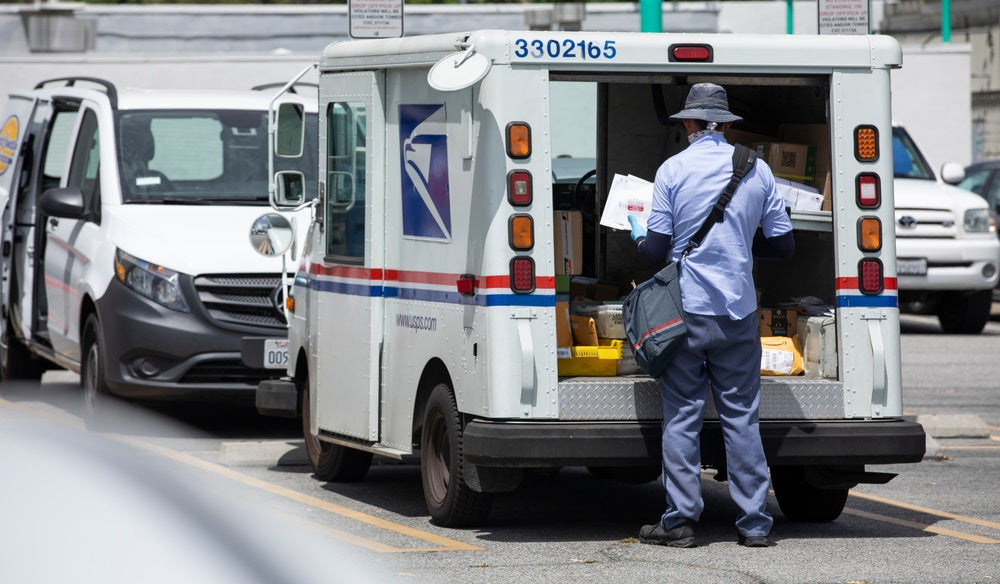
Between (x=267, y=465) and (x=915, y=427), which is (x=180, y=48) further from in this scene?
(x=915, y=427)

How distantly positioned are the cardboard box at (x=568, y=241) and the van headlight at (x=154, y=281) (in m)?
3.45

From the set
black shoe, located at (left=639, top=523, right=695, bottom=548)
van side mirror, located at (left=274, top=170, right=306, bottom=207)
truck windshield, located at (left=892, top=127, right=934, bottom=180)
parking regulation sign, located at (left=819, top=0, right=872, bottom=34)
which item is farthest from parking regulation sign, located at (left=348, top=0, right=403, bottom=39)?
truck windshield, located at (left=892, top=127, right=934, bottom=180)

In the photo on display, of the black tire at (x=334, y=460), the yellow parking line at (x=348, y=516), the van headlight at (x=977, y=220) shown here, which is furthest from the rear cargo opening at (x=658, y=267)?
the van headlight at (x=977, y=220)

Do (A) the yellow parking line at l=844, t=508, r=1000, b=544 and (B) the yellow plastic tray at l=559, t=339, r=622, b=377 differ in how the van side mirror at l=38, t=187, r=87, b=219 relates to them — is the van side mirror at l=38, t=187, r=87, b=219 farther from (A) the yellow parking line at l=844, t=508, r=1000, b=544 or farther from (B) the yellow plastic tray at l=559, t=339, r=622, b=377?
(A) the yellow parking line at l=844, t=508, r=1000, b=544

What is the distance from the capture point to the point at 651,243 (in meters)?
7.47

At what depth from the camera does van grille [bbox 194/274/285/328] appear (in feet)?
35.4

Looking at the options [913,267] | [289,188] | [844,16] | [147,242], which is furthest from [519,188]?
[913,267]

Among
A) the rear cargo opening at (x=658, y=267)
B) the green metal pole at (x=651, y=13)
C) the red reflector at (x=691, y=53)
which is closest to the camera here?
the red reflector at (x=691, y=53)

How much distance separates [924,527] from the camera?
319 inches

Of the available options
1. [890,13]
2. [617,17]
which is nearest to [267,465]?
[617,17]

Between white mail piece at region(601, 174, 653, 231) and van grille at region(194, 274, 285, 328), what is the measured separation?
3539 mm

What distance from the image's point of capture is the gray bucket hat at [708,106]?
7.49 meters

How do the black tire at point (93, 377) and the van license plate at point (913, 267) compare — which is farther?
the van license plate at point (913, 267)

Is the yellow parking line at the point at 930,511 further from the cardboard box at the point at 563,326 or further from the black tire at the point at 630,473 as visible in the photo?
the cardboard box at the point at 563,326
